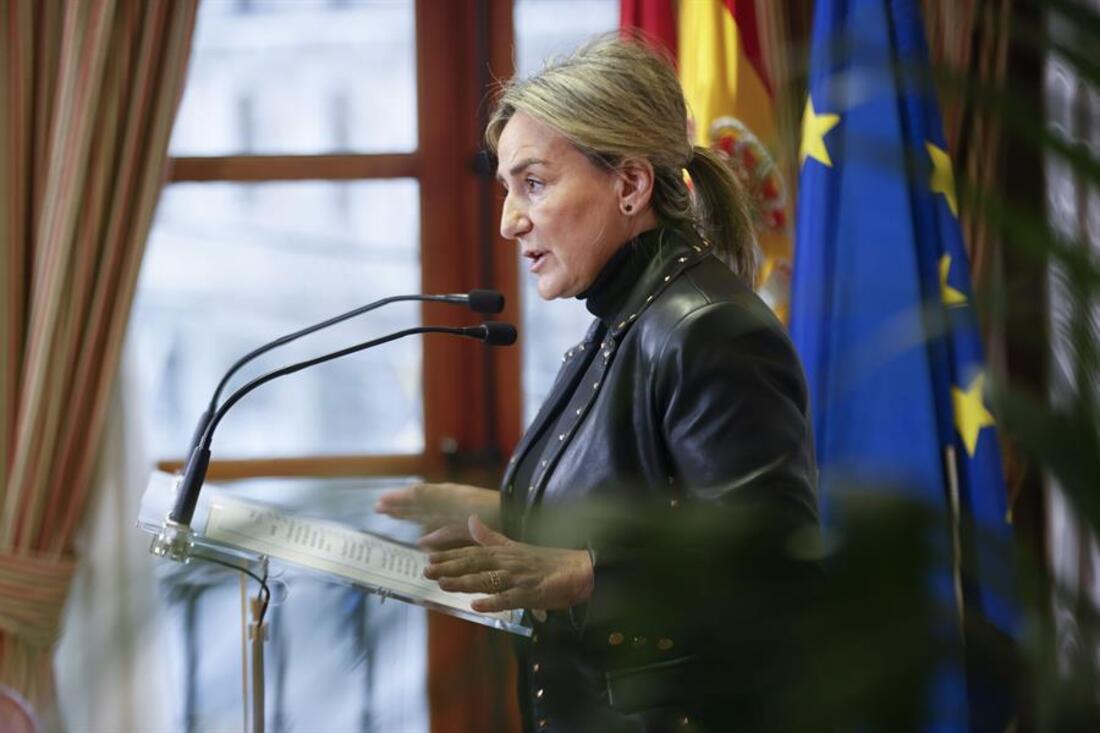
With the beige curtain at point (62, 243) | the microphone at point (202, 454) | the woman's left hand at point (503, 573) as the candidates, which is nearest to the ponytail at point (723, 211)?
the microphone at point (202, 454)

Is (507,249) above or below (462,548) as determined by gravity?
above

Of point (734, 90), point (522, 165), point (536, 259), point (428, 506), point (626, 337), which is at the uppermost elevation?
point (734, 90)

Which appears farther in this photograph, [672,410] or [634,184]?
[634,184]

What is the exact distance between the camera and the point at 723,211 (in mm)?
2031

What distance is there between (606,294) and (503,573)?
771 millimetres

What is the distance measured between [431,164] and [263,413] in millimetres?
742

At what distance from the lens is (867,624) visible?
23 centimetres

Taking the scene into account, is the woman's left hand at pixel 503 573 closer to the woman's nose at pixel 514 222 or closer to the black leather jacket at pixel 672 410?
the black leather jacket at pixel 672 410

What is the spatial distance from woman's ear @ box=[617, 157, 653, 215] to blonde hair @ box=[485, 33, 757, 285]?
13mm

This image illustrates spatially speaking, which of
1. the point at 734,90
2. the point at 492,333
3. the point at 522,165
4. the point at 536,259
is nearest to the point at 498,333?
the point at 492,333

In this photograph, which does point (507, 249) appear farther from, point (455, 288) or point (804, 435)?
point (804, 435)

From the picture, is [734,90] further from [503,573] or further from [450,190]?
[503,573]

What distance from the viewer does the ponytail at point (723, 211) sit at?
202 centimetres

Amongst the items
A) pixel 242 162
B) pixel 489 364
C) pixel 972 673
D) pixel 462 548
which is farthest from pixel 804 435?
pixel 242 162
